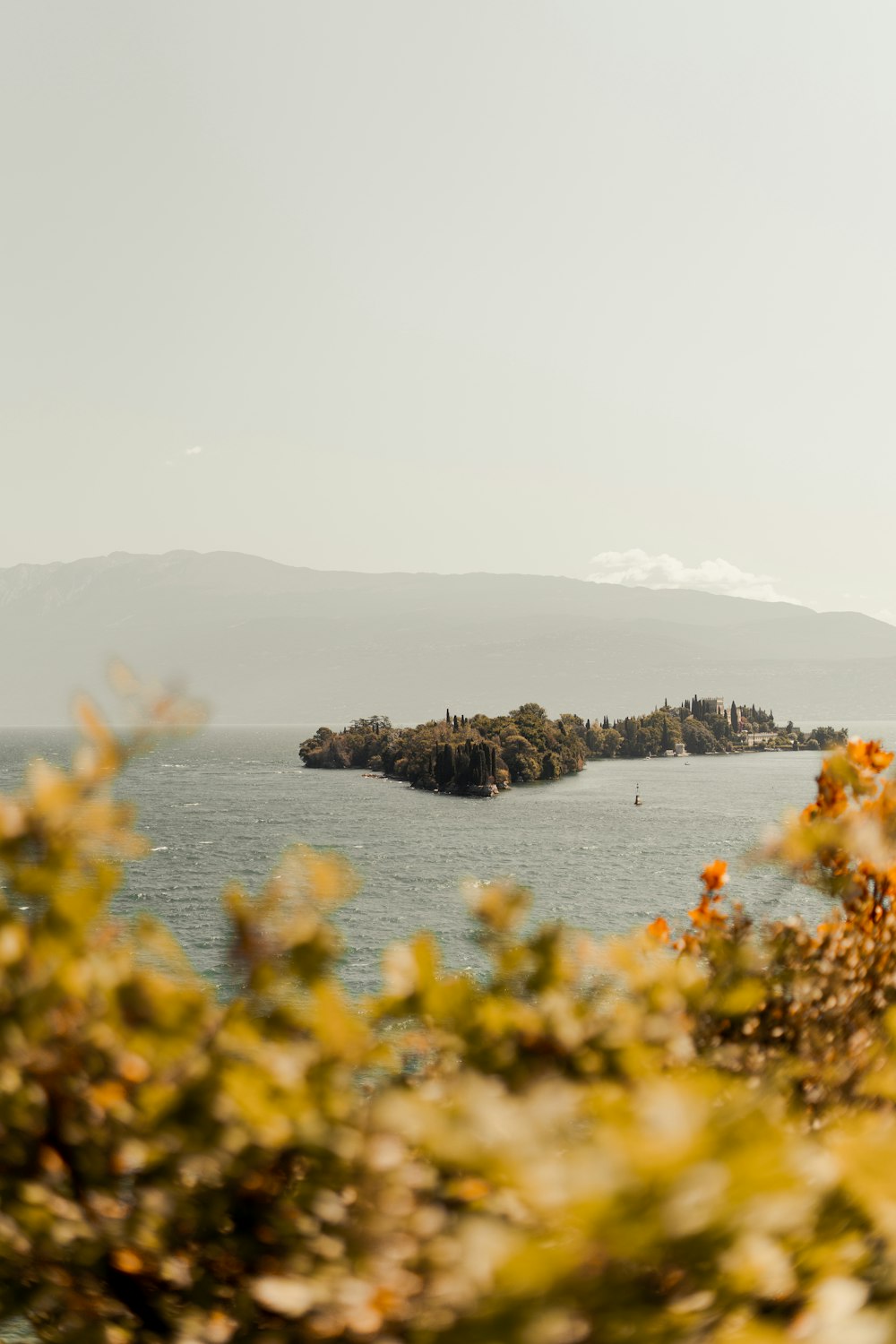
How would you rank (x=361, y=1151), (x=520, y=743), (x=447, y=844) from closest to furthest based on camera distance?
→ (x=361, y=1151) → (x=447, y=844) → (x=520, y=743)

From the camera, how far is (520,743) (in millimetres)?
119750

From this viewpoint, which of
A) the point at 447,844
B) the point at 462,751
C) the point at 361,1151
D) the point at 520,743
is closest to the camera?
the point at 361,1151

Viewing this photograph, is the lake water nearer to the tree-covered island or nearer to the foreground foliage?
the foreground foliage

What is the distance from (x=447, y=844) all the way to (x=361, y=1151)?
67206 millimetres

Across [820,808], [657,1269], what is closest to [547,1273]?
[657,1269]

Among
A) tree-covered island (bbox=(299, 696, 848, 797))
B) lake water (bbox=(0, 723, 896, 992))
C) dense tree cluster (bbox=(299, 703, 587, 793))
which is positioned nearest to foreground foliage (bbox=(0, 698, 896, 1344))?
lake water (bbox=(0, 723, 896, 992))

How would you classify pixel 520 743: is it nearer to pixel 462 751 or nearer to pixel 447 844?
pixel 462 751

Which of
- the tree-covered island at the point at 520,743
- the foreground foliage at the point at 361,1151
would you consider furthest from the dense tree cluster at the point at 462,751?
the foreground foliage at the point at 361,1151

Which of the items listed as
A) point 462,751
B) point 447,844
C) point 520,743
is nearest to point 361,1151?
point 447,844

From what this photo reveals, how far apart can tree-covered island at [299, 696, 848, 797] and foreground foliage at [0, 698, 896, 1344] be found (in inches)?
2788

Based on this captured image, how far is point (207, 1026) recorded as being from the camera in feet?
4.69

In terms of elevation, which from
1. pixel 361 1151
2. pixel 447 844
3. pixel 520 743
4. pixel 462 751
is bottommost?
pixel 447 844

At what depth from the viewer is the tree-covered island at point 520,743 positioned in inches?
4259

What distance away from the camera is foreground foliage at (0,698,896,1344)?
876mm
